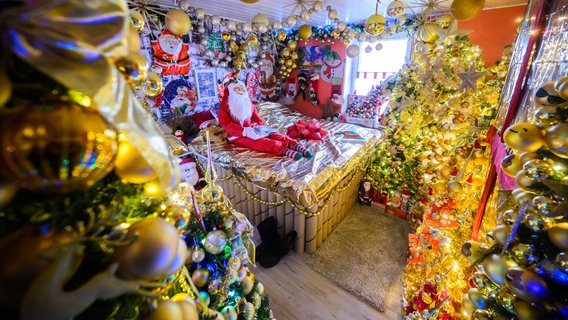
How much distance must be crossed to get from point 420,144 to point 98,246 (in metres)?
2.51

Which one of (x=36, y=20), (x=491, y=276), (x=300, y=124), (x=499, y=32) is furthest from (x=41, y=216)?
(x=499, y=32)

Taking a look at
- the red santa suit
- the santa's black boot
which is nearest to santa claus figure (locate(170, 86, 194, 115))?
the red santa suit

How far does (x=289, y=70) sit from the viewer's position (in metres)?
4.64

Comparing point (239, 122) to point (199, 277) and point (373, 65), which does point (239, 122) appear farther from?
point (373, 65)

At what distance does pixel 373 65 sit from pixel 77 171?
4493mm

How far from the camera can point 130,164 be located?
1.24 feet

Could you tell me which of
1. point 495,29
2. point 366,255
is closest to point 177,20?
point 366,255

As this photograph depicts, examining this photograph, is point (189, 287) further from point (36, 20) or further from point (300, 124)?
point (300, 124)

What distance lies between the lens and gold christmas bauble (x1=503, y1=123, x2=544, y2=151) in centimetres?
61

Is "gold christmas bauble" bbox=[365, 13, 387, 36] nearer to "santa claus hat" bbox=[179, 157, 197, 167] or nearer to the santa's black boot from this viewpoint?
the santa's black boot

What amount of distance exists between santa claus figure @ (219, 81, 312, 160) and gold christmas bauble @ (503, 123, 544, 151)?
1.80 metres

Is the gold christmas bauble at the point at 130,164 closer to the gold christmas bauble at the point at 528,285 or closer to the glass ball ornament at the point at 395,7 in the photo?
the gold christmas bauble at the point at 528,285

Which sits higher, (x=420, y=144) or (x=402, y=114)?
(x=402, y=114)

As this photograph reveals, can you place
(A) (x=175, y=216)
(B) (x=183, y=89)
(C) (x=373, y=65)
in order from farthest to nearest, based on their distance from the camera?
(C) (x=373, y=65) → (B) (x=183, y=89) → (A) (x=175, y=216)
